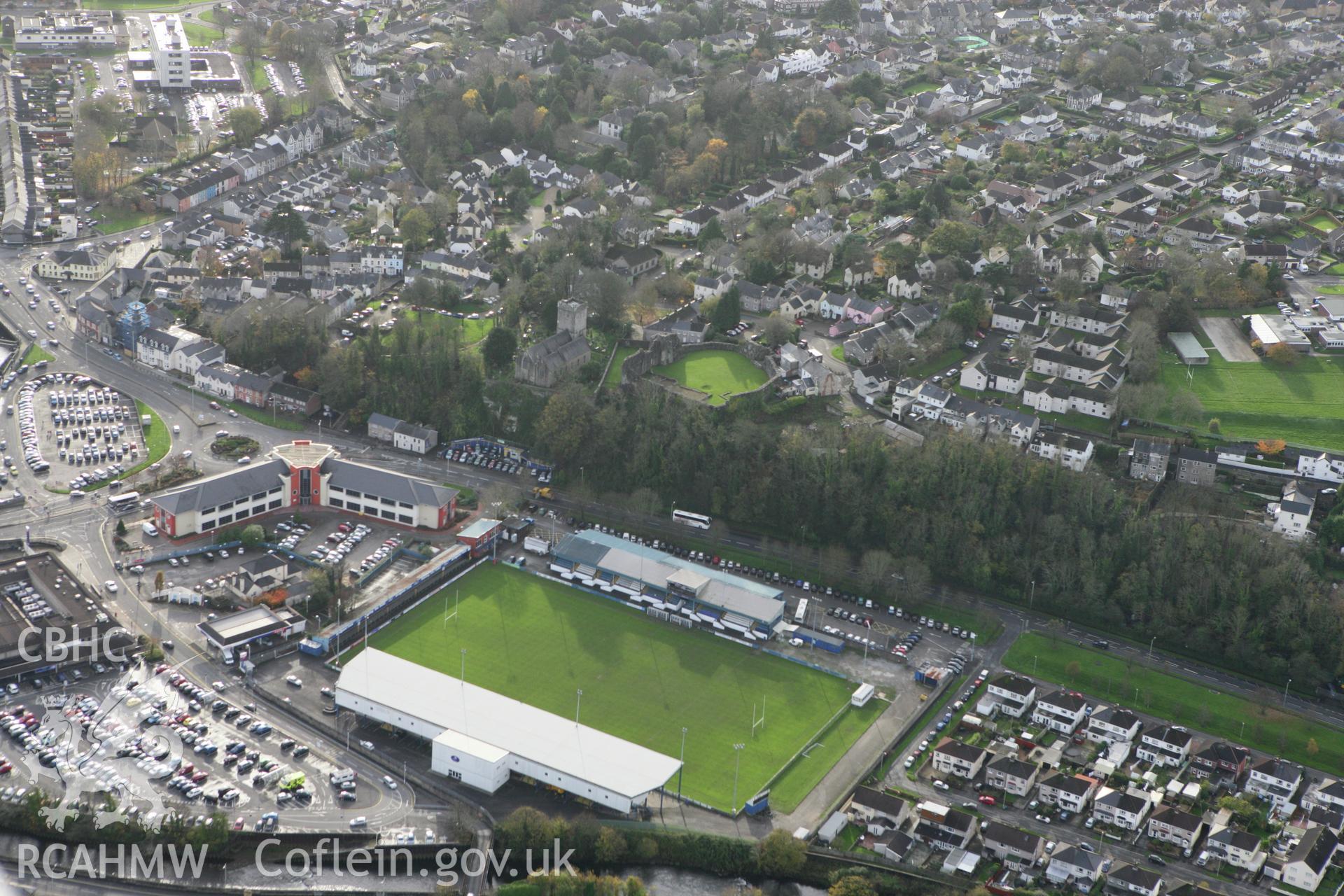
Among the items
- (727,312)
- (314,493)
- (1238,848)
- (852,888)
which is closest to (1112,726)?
(1238,848)

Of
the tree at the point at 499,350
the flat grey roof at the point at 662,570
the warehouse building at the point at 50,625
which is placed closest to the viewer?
the warehouse building at the point at 50,625

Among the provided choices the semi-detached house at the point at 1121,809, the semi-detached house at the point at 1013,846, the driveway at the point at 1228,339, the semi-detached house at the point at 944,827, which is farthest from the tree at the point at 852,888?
the driveway at the point at 1228,339

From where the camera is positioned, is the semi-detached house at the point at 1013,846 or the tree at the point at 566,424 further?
the tree at the point at 566,424

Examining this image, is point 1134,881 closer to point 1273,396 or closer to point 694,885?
point 694,885

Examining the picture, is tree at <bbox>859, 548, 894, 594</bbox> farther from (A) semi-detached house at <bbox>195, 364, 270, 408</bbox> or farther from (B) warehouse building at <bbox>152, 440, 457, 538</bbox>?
(A) semi-detached house at <bbox>195, 364, 270, 408</bbox>

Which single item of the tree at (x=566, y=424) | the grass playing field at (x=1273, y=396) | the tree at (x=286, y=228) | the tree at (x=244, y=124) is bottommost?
the tree at (x=566, y=424)

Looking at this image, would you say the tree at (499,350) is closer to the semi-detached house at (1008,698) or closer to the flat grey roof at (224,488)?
the flat grey roof at (224,488)

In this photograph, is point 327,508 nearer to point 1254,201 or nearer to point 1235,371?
point 1235,371
